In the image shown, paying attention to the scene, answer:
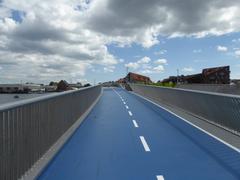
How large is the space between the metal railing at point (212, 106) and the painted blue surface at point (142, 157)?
1237 mm

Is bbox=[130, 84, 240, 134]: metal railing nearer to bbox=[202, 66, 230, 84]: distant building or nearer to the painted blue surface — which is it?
the painted blue surface

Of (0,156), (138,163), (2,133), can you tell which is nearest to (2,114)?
(2,133)

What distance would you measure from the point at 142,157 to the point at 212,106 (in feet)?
25.6

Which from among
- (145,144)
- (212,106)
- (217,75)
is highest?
(217,75)

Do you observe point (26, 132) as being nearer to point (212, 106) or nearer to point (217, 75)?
point (212, 106)

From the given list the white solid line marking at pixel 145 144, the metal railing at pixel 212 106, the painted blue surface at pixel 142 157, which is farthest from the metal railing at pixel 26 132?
the metal railing at pixel 212 106

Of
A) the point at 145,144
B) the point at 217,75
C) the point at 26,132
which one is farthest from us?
the point at 217,75

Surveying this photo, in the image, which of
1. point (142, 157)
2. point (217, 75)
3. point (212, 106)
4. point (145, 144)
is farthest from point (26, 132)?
point (217, 75)

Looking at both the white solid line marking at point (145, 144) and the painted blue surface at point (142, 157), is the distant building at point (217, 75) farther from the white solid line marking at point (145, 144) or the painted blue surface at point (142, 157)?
the white solid line marking at point (145, 144)

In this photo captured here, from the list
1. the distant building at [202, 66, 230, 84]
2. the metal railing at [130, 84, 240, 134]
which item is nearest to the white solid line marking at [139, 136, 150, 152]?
the metal railing at [130, 84, 240, 134]

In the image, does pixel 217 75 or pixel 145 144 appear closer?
pixel 145 144

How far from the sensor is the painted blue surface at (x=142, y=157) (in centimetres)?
736

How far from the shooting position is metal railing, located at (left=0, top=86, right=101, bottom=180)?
6051mm

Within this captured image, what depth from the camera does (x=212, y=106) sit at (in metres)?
16.0
